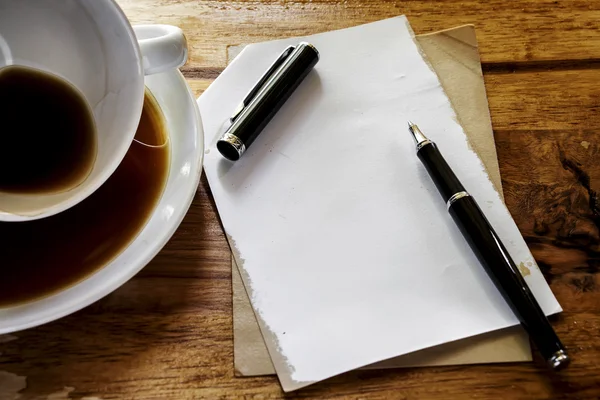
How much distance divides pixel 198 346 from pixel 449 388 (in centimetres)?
20

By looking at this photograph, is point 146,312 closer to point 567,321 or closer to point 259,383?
point 259,383

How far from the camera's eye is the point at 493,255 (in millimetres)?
442

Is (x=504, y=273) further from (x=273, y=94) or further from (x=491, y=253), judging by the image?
(x=273, y=94)

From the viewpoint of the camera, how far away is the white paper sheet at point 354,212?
44 cm

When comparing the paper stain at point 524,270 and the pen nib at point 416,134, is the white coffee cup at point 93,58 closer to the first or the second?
the pen nib at point 416,134

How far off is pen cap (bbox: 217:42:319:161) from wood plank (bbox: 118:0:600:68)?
0.18ft

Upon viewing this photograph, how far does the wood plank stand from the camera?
566 mm

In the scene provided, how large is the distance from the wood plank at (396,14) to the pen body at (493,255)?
0.53 feet

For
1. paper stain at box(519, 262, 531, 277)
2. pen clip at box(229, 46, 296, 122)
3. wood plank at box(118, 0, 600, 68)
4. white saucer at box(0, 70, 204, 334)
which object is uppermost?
wood plank at box(118, 0, 600, 68)

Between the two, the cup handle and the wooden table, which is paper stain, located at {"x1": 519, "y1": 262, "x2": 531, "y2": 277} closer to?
the wooden table

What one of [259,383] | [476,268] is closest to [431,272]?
[476,268]

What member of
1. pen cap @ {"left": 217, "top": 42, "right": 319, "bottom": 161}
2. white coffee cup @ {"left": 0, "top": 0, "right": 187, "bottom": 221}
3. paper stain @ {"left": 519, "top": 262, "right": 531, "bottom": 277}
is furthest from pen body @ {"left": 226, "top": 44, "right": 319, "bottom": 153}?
paper stain @ {"left": 519, "top": 262, "right": 531, "bottom": 277}

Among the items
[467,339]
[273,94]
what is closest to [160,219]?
[273,94]

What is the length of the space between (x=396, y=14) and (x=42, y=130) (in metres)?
0.38
